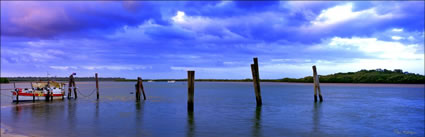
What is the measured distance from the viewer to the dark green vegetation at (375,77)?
106m

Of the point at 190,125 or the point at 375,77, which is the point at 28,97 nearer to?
the point at 190,125

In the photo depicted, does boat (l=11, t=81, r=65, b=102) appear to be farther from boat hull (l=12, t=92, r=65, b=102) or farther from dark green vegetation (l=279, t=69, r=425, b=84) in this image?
dark green vegetation (l=279, t=69, r=425, b=84)

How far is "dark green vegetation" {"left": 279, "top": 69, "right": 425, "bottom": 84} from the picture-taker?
10599 cm

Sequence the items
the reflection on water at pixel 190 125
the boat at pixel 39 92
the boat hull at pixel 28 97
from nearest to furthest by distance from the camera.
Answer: the reflection on water at pixel 190 125, the boat hull at pixel 28 97, the boat at pixel 39 92

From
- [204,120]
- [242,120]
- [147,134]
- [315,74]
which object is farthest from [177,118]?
[315,74]

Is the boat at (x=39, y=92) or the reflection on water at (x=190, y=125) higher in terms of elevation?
the boat at (x=39, y=92)

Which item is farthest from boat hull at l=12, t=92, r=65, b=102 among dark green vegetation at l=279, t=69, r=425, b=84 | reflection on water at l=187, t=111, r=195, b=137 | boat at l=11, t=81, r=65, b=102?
dark green vegetation at l=279, t=69, r=425, b=84

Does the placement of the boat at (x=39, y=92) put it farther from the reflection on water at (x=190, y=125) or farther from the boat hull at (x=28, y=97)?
the reflection on water at (x=190, y=125)

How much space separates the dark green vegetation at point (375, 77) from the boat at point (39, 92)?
10483cm

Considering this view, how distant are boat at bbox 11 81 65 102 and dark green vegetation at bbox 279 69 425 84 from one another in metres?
105

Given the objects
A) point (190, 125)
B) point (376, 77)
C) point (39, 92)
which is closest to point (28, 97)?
point (39, 92)

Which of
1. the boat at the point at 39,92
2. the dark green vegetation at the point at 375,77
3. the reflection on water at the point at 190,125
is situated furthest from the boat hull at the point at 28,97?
the dark green vegetation at the point at 375,77

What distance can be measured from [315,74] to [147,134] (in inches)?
845

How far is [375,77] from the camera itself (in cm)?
12012
